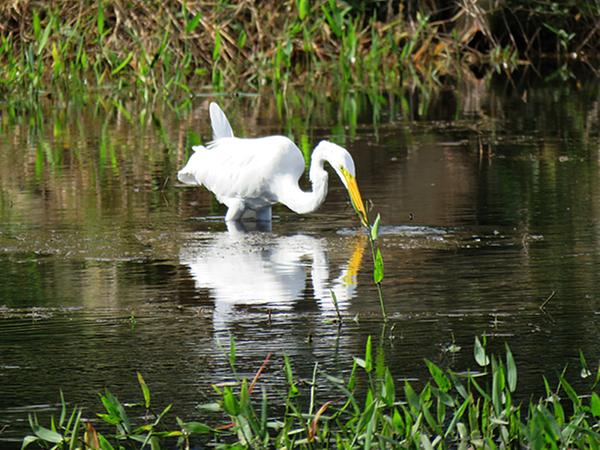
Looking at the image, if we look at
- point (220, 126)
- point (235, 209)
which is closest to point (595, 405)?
point (235, 209)

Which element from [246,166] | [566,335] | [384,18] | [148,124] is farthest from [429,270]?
[384,18]

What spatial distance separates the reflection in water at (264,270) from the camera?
7188 mm

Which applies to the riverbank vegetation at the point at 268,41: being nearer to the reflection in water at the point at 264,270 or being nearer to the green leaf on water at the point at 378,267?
the reflection in water at the point at 264,270

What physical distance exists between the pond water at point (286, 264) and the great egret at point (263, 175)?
19cm

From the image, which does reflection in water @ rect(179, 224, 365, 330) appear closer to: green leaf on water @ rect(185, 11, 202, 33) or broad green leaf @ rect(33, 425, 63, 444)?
broad green leaf @ rect(33, 425, 63, 444)

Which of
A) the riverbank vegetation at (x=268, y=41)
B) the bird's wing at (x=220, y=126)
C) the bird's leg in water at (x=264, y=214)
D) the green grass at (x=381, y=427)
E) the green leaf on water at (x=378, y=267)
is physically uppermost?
the riverbank vegetation at (x=268, y=41)

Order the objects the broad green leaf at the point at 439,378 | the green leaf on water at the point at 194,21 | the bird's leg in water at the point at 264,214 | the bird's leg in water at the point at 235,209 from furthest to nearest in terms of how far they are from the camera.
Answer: the green leaf on water at the point at 194,21 < the bird's leg in water at the point at 264,214 < the bird's leg in water at the point at 235,209 < the broad green leaf at the point at 439,378

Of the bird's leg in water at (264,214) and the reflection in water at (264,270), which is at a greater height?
the bird's leg in water at (264,214)

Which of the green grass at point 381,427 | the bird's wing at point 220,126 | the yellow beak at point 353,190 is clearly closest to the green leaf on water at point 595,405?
the green grass at point 381,427

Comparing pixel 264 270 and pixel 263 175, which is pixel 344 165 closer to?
pixel 263 175

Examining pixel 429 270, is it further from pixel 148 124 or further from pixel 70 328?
pixel 148 124

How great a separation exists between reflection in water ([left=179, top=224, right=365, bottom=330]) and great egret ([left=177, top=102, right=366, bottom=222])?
0.25m

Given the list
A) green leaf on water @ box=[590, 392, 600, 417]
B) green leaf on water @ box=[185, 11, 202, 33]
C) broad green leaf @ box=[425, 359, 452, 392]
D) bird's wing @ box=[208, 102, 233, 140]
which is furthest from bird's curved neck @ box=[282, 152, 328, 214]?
green leaf on water @ box=[185, 11, 202, 33]

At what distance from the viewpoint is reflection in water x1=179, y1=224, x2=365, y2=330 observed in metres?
7.19
